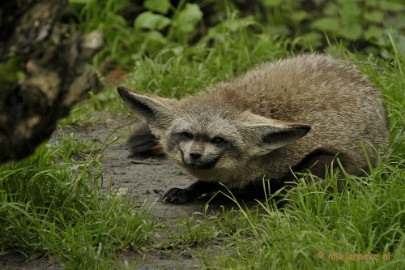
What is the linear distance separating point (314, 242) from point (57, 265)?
5.31ft

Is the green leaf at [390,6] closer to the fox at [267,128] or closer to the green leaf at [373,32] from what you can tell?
the green leaf at [373,32]

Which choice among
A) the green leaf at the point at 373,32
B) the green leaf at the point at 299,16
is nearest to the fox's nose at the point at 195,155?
the green leaf at the point at 373,32

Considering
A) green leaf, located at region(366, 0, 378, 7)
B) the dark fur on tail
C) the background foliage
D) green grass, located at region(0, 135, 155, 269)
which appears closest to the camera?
green grass, located at region(0, 135, 155, 269)

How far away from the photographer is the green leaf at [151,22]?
1058cm

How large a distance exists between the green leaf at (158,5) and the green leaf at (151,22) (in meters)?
0.18

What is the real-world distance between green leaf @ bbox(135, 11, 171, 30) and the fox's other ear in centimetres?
379

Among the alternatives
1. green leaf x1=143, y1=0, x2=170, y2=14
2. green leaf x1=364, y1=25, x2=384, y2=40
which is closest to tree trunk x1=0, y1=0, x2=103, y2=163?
green leaf x1=364, y1=25, x2=384, y2=40

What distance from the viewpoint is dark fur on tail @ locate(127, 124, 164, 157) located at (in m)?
7.64

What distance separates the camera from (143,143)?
7641 millimetres

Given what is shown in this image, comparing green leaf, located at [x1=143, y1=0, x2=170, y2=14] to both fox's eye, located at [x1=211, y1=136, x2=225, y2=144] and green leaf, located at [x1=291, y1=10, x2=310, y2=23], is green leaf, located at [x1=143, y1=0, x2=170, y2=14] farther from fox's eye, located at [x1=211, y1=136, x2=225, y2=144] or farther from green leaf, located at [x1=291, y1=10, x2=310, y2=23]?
fox's eye, located at [x1=211, y1=136, x2=225, y2=144]

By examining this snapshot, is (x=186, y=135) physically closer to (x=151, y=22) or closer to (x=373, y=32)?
(x=373, y=32)

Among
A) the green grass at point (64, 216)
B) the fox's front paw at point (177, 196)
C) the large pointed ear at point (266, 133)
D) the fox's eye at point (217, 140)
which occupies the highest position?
the large pointed ear at point (266, 133)

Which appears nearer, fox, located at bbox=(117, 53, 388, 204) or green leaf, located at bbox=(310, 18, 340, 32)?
fox, located at bbox=(117, 53, 388, 204)

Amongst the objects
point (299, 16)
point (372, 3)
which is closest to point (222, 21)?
point (299, 16)
